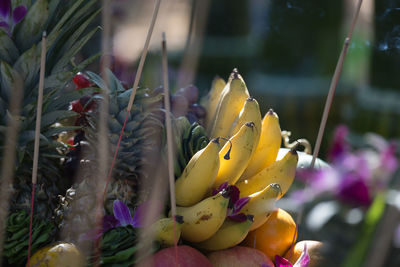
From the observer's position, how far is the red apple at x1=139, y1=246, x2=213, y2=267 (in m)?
0.94

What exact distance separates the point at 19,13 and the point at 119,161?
351 millimetres

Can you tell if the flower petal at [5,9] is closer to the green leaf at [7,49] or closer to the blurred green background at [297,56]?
the green leaf at [7,49]

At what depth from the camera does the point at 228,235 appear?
103 cm

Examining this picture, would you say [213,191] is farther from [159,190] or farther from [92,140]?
[92,140]

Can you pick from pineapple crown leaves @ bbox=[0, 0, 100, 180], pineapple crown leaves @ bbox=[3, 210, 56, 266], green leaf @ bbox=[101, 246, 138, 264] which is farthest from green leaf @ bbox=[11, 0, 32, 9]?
green leaf @ bbox=[101, 246, 138, 264]

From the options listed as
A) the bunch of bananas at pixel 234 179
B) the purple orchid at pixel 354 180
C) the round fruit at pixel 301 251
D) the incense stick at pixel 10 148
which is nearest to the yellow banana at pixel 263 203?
the bunch of bananas at pixel 234 179

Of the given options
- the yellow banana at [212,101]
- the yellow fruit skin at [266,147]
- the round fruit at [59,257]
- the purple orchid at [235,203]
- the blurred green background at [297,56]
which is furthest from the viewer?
the blurred green background at [297,56]

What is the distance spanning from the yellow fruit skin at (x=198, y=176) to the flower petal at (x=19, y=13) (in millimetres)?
440

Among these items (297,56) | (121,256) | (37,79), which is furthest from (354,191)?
(297,56)

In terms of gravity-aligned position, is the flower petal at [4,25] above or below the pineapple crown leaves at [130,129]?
above

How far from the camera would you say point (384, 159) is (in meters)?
0.70

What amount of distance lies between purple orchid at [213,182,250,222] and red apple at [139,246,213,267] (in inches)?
4.3

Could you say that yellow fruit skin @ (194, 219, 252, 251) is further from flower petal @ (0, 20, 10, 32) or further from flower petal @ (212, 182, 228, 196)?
flower petal @ (0, 20, 10, 32)

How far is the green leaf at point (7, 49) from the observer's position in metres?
0.98
